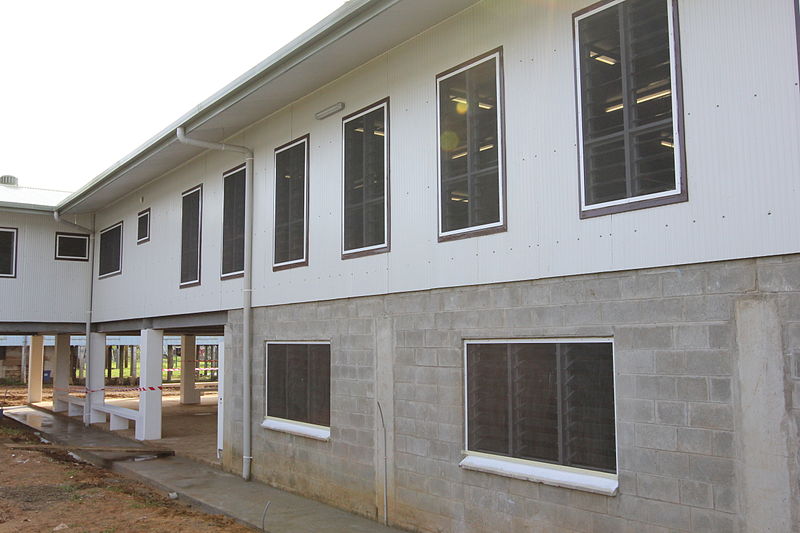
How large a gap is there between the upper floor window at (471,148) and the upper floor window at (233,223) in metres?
5.56

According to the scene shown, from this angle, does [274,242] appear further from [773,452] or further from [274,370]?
[773,452]

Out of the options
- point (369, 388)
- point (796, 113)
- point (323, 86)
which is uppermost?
point (323, 86)

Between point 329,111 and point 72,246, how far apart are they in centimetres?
1296

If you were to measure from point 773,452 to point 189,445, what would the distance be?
12.9 m

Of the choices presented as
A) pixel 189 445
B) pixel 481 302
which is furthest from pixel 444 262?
pixel 189 445

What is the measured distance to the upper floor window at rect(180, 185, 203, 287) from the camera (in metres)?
14.4

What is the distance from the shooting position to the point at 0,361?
40.7 metres

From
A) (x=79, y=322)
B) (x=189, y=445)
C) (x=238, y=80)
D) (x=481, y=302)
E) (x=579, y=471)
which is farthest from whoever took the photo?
(x=79, y=322)

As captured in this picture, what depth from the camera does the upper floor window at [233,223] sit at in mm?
12930

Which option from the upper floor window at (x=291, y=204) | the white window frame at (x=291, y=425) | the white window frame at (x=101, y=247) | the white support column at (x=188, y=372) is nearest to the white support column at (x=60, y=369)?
the white support column at (x=188, y=372)

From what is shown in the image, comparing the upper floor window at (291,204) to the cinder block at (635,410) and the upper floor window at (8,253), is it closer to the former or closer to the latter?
the cinder block at (635,410)

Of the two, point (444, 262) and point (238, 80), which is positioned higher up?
point (238, 80)

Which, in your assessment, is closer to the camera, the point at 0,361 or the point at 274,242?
the point at 274,242

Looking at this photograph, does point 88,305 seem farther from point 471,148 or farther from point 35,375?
point 471,148
